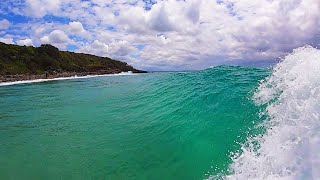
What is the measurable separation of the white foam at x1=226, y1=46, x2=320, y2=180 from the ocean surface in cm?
2

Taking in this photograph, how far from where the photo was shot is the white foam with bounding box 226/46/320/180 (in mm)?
5309

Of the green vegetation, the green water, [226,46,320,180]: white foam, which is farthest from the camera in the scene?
the green vegetation

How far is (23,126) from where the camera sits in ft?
40.4

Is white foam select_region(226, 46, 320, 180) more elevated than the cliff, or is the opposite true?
the cliff

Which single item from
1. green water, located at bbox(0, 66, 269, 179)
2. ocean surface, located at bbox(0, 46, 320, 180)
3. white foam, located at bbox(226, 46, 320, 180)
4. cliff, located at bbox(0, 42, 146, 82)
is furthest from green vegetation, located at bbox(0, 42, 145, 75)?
white foam, located at bbox(226, 46, 320, 180)

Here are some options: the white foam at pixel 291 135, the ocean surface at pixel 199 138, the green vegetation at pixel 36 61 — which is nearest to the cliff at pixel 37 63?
the green vegetation at pixel 36 61

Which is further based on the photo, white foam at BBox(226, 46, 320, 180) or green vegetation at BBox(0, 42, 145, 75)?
green vegetation at BBox(0, 42, 145, 75)

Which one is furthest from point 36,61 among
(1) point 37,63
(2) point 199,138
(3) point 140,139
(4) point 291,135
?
(4) point 291,135

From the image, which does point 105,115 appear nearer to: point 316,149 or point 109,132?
point 109,132

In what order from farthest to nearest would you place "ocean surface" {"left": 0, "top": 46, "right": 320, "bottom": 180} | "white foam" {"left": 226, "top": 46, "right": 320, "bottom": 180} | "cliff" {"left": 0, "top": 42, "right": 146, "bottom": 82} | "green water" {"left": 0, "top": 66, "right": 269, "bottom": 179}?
"cliff" {"left": 0, "top": 42, "right": 146, "bottom": 82} → "green water" {"left": 0, "top": 66, "right": 269, "bottom": 179} → "ocean surface" {"left": 0, "top": 46, "right": 320, "bottom": 180} → "white foam" {"left": 226, "top": 46, "right": 320, "bottom": 180}

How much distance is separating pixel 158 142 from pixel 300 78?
14.2 ft

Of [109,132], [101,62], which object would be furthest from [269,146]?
[101,62]

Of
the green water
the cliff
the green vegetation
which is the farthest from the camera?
the green vegetation

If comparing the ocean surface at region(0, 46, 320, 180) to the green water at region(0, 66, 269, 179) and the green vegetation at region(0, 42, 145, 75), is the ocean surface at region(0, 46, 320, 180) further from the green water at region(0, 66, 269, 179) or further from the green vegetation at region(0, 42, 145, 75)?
the green vegetation at region(0, 42, 145, 75)
